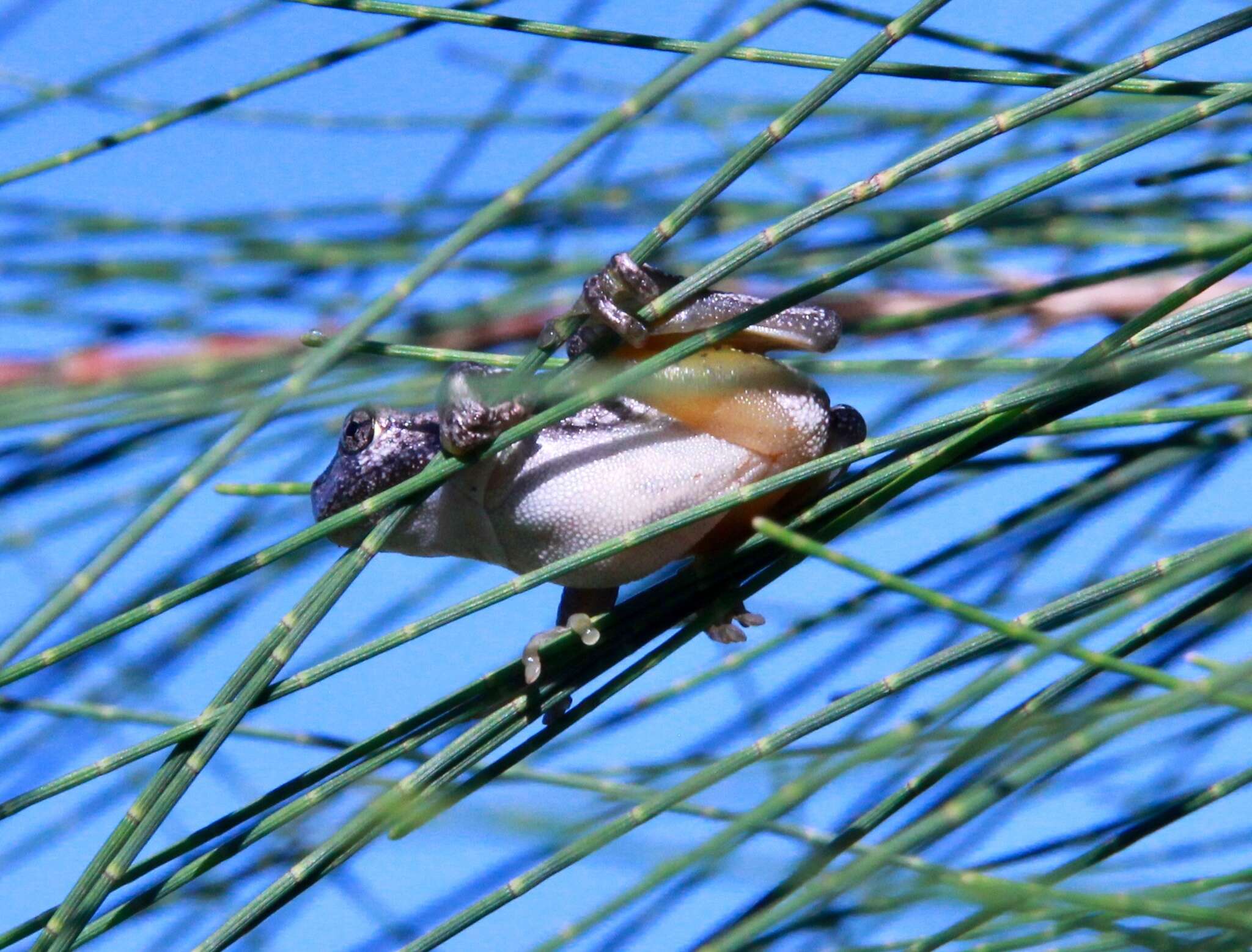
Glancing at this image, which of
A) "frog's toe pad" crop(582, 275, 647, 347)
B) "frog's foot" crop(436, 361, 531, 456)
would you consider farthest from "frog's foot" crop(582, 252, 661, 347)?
"frog's foot" crop(436, 361, 531, 456)

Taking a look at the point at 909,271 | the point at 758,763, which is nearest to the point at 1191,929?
the point at 758,763

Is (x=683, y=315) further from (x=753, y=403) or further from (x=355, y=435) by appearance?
(x=355, y=435)

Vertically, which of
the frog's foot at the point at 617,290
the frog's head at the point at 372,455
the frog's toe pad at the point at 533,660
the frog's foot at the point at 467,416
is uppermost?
the frog's head at the point at 372,455

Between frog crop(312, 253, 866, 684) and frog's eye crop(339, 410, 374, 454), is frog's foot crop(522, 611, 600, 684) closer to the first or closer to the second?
frog crop(312, 253, 866, 684)

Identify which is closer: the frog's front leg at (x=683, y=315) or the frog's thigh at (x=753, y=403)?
the frog's front leg at (x=683, y=315)

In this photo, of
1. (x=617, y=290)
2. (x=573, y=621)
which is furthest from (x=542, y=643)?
(x=617, y=290)

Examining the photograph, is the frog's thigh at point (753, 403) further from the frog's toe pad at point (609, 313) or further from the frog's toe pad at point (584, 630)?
the frog's toe pad at point (584, 630)

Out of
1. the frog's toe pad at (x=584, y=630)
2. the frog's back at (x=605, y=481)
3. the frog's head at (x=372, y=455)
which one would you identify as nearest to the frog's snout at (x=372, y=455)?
the frog's head at (x=372, y=455)
